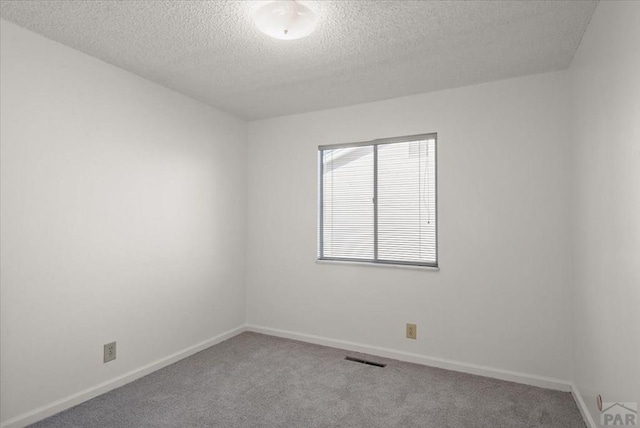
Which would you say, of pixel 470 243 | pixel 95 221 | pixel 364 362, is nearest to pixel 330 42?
pixel 470 243

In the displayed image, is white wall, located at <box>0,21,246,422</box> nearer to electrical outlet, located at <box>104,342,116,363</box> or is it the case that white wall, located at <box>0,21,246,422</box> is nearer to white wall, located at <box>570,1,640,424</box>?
electrical outlet, located at <box>104,342,116,363</box>

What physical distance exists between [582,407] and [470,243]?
1.30 meters

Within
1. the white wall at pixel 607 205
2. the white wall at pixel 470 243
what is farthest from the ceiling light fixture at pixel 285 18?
the white wall at pixel 470 243

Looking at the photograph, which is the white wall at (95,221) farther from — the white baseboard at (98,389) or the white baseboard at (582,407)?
the white baseboard at (582,407)

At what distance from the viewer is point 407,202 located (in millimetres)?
3312

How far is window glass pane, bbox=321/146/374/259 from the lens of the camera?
11.5 feet

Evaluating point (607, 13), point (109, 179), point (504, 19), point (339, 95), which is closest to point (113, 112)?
point (109, 179)

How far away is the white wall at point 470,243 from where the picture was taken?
2707 mm

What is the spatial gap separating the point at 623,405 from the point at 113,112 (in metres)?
3.58

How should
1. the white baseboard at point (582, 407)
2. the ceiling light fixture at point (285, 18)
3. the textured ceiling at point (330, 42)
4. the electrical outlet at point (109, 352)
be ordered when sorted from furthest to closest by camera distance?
1. the electrical outlet at point (109, 352)
2. the white baseboard at point (582, 407)
3. the textured ceiling at point (330, 42)
4. the ceiling light fixture at point (285, 18)

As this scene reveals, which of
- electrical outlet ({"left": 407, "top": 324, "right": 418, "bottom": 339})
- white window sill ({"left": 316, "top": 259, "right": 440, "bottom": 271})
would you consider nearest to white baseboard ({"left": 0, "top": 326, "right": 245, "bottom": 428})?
white window sill ({"left": 316, "top": 259, "right": 440, "bottom": 271})

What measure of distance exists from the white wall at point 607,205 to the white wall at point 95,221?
3.13 metres

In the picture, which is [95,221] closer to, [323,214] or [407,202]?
[323,214]

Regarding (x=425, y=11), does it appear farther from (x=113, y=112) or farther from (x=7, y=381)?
(x=7, y=381)
